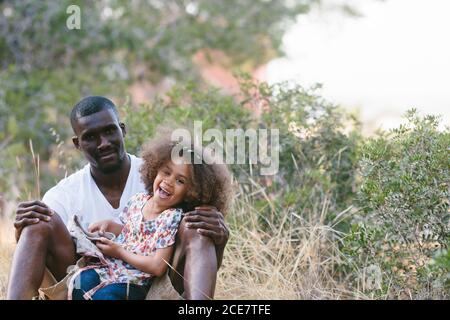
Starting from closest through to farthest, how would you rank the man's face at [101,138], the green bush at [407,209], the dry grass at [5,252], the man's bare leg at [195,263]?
the man's bare leg at [195,263] < the green bush at [407,209] < the man's face at [101,138] < the dry grass at [5,252]

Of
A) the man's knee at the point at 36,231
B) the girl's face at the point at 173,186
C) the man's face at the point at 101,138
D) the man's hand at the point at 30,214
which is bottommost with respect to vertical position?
the man's knee at the point at 36,231

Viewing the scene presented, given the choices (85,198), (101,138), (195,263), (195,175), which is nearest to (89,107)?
(101,138)

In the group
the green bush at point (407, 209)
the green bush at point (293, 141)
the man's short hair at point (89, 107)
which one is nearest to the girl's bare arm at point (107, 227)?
the man's short hair at point (89, 107)

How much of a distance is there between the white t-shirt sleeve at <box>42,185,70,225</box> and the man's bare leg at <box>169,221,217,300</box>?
2.47 ft

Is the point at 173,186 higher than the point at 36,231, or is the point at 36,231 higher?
the point at 173,186

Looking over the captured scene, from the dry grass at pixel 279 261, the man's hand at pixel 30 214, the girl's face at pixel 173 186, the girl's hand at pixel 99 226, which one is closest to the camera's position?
the man's hand at pixel 30 214

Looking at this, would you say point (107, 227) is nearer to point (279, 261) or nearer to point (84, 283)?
point (84, 283)

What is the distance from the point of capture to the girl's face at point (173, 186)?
373cm

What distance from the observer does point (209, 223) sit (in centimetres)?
359

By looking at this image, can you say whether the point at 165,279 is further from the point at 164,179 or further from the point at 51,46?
the point at 51,46

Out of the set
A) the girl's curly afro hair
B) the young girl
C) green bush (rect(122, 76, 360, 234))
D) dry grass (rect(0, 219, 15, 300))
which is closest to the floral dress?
the young girl

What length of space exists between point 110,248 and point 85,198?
0.61 meters

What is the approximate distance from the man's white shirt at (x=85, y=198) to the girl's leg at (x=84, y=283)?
0.45 metres

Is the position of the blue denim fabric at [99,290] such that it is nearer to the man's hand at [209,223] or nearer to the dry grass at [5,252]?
the man's hand at [209,223]
